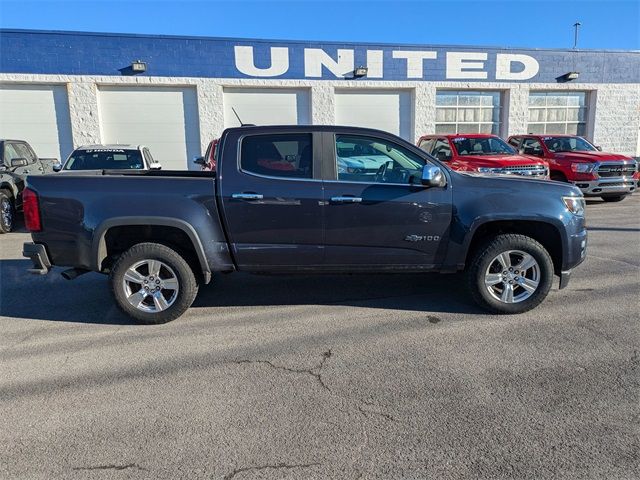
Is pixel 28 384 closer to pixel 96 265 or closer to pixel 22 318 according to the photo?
pixel 96 265

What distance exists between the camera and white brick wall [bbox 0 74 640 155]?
14.6 meters

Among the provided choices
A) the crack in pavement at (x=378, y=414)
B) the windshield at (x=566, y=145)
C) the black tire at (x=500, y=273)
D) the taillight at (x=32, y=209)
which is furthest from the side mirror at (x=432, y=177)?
the windshield at (x=566, y=145)

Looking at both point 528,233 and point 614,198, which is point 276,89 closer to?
point 614,198

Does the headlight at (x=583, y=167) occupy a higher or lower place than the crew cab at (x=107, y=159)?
lower

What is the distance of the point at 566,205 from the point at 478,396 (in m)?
2.35

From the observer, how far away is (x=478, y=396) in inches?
117

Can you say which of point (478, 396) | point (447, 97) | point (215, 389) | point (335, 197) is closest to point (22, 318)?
point (215, 389)

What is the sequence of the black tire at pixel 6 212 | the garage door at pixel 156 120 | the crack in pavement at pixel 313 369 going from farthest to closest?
the garage door at pixel 156 120
the black tire at pixel 6 212
the crack in pavement at pixel 313 369

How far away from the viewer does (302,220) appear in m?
4.21

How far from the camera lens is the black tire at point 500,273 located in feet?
14.0

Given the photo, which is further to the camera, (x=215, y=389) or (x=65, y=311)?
(x=65, y=311)

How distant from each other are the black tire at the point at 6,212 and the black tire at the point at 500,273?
8.71 meters

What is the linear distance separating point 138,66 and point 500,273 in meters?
14.2

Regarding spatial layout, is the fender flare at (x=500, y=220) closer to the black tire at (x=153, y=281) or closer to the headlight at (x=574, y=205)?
the headlight at (x=574, y=205)
